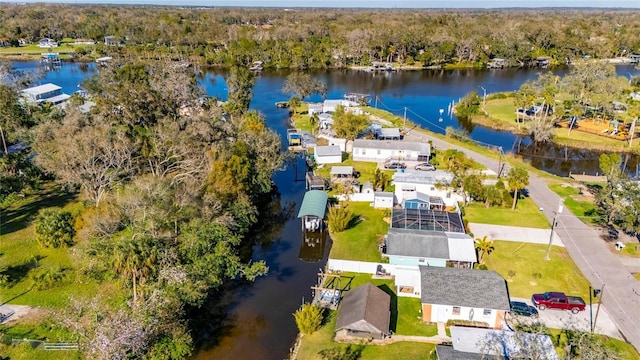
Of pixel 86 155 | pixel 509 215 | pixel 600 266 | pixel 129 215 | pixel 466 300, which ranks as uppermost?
pixel 86 155

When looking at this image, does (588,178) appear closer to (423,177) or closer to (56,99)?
(423,177)

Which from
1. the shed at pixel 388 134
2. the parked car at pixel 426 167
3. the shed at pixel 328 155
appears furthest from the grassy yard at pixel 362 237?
the shed at pixel 388 134

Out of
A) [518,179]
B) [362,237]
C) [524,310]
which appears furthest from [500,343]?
[518,179]

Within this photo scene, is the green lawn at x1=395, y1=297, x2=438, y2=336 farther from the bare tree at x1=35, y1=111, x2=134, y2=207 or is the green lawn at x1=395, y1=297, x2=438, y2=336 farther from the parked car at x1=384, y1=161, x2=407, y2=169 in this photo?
the bare tree at x1=35, y1=111, x2=134, y2=207

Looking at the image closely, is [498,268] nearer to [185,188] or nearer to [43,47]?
[185,188]

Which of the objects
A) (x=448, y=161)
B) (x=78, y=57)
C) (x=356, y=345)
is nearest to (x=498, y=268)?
(x=356, y=345)

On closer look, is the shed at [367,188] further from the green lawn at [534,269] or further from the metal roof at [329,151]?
the green lawn at [534,269]

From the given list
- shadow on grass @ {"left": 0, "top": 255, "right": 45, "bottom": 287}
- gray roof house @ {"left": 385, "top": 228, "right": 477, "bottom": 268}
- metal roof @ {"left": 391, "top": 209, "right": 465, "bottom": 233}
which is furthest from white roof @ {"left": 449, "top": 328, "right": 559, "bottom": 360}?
shadow on grass @ {"left": 0, "top": 255, "right": 45, "bottom": 287}
